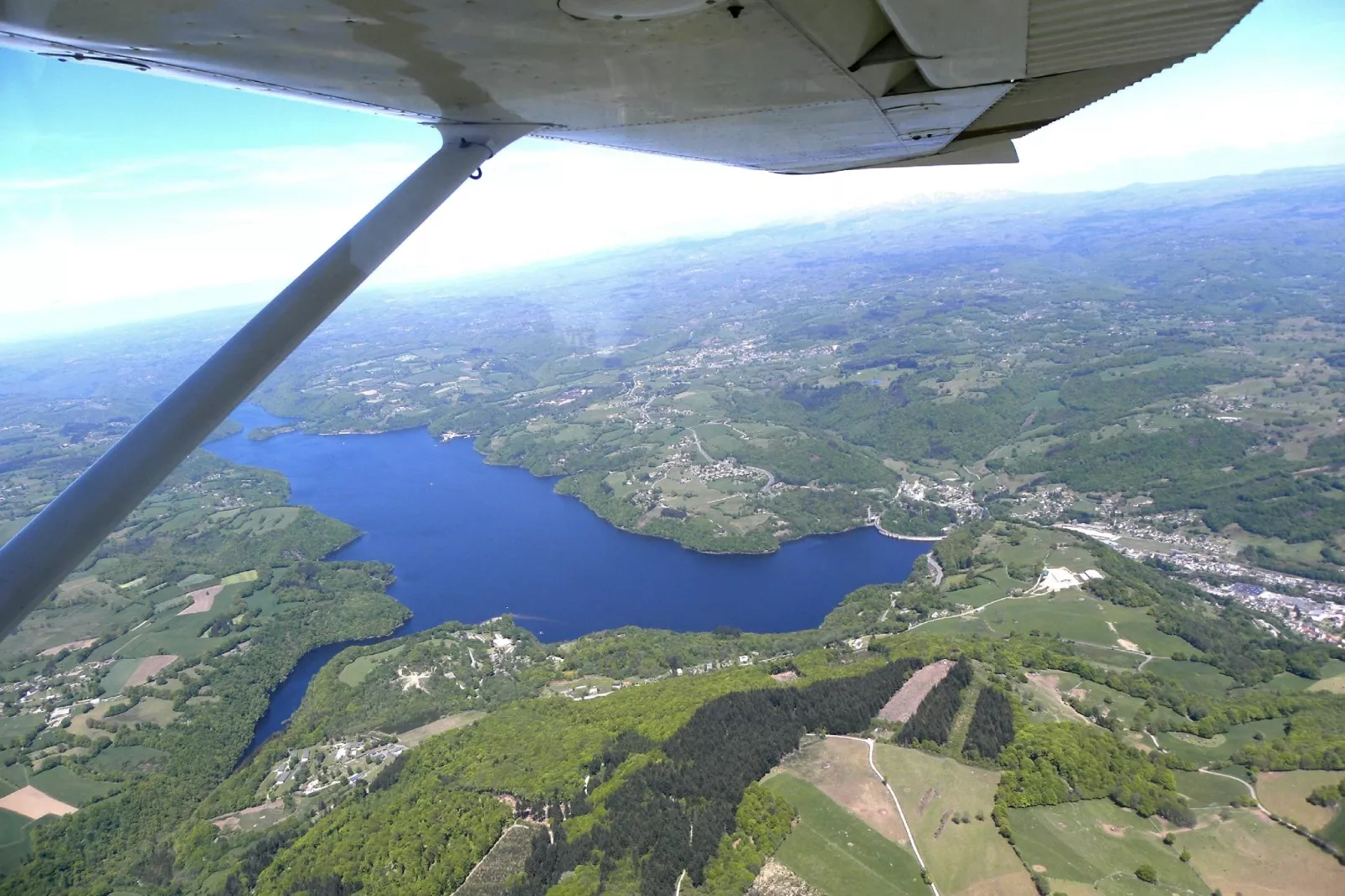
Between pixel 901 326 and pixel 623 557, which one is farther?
pixel 901 326

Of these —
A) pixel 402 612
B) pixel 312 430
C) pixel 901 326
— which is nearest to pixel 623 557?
pixel 402 612

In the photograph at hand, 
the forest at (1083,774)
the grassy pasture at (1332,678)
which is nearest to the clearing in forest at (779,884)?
the forest at (1083,774)

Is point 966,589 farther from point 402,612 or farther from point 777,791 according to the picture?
point 402,612

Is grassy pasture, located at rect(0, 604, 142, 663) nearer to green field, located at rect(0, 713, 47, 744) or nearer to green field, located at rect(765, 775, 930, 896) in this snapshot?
green field, located at rect(0, 713, 47, 744)

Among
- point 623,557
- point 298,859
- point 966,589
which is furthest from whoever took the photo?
point 623,557

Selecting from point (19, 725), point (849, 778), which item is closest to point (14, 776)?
point (19, 725)

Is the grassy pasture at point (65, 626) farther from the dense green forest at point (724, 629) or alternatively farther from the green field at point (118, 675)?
the green field at point (118, 675)

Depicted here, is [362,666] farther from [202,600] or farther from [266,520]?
[266,520]
